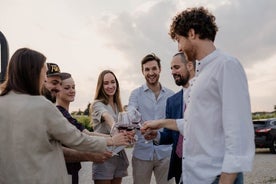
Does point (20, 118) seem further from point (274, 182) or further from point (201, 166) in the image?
point (274, 182)

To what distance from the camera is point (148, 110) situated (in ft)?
18.5

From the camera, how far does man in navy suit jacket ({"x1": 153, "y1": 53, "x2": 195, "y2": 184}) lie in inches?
174

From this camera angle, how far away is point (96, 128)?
5.06 metres

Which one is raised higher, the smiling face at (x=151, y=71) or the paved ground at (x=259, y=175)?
the smiling face at (x=151, y=71)

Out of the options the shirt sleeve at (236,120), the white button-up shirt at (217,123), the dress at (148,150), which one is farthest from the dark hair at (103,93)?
the shirt sleeve at (236,120)

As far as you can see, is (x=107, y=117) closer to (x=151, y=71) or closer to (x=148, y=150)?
(x=148, y=150)

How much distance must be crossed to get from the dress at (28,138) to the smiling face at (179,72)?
6.54 feet

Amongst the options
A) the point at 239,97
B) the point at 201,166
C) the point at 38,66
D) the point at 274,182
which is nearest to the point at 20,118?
the point at 38,66

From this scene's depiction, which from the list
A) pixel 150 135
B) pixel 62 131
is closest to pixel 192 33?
pixel 62 131

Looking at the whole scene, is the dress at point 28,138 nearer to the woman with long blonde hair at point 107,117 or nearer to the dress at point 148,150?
the woman with long blonde hair at point 107,117

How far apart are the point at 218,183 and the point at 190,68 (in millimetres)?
2066

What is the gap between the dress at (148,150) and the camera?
18.0ft

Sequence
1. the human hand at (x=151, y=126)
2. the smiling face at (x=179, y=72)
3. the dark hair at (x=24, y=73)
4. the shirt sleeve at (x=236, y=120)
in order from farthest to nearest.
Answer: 1. the smiling face at (x=179, y=72)
2. the human hand at (x=151, y=126)
3. the dark hair at (x=24, y=73)
4. the shirt sleeve at (x=236, y=120)

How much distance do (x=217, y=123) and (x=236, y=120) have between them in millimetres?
151
